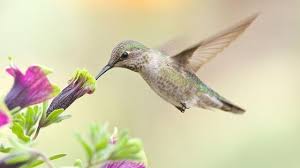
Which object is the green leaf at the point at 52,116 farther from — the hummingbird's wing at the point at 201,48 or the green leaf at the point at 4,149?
the hummingbird's wing at the point at 201,48

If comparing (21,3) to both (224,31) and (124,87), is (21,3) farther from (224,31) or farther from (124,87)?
(224,31)

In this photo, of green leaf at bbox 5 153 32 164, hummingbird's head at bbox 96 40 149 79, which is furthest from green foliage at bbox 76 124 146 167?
hummingbird's head at bbox 96 40 149 79

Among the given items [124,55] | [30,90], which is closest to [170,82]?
[124,55]

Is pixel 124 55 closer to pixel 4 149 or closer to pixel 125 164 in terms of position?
pixel 125 164

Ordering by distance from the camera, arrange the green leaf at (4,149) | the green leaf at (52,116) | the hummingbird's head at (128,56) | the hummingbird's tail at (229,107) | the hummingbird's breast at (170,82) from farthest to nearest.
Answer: the hummingbird's tail at (229,107) → the hummingbird's breast at (170,82) → the hummingbird's head at (128,56) → the green leaf at (52,116) → the green leaf at (4,149)

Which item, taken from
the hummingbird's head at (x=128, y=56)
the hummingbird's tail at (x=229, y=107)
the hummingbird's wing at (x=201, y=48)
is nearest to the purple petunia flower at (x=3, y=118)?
the hummingbird's head at (x=128, y=56)

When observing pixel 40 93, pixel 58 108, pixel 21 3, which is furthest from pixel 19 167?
pixel 21 3
